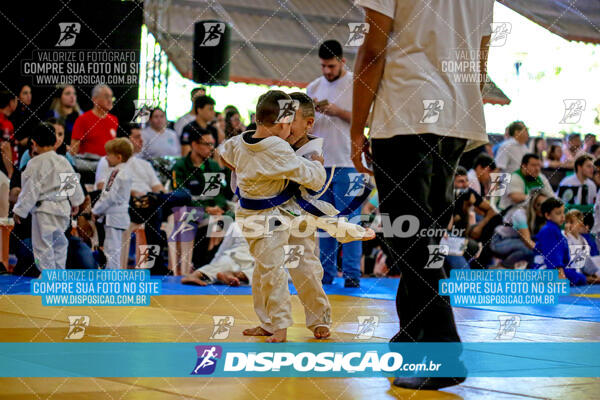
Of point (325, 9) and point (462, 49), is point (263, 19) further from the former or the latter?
point (462, 49)

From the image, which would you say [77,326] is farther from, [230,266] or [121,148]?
[121,148]

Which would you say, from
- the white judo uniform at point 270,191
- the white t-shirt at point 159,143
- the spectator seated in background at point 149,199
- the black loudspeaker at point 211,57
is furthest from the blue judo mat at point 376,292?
the black loudspeaker at point 211,57

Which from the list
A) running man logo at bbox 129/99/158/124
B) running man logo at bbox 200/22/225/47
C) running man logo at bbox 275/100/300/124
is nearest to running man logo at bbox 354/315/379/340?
running man logo at bbox 275/100/300/124

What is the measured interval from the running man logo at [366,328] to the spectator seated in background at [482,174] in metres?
4.45

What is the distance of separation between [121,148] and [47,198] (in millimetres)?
892

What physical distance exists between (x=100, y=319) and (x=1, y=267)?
3.72 metres

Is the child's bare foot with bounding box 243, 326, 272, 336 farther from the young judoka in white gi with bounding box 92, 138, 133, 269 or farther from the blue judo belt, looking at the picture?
the young judoka in white gi with bounding box 92, 138, 133, 269

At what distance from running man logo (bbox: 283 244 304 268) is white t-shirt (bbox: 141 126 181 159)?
17.4 ft

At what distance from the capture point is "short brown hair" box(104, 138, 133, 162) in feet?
24.5

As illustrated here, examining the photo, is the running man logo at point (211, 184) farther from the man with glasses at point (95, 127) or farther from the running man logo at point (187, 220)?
the man with glasses at point (95, 127)

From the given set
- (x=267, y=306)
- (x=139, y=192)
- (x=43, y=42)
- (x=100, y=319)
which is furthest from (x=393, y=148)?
(x=43, y=42)

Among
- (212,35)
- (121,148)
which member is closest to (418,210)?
(121,148)

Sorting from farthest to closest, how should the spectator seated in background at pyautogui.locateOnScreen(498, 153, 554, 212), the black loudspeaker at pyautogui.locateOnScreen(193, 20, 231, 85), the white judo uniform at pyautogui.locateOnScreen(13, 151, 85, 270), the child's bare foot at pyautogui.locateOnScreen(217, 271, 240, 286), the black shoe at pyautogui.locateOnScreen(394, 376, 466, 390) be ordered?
the black loudspeaker at pyautogui.locateOnScreen(193, 20, 231, 85)
the spectator seated in background at pyautogui.locateOnScreen(498, 153, 554, 212)
the child's bare foot at pyautogui.locateOnScreen(217, 271, 240, 286)
the white judo uniform at pyautogui.locateOnScreen(13, 151, 85, 270)
the black shoe at pyautogui.locateOnScreen(394, 376, 466, 390)

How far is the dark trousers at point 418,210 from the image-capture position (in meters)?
2.72
